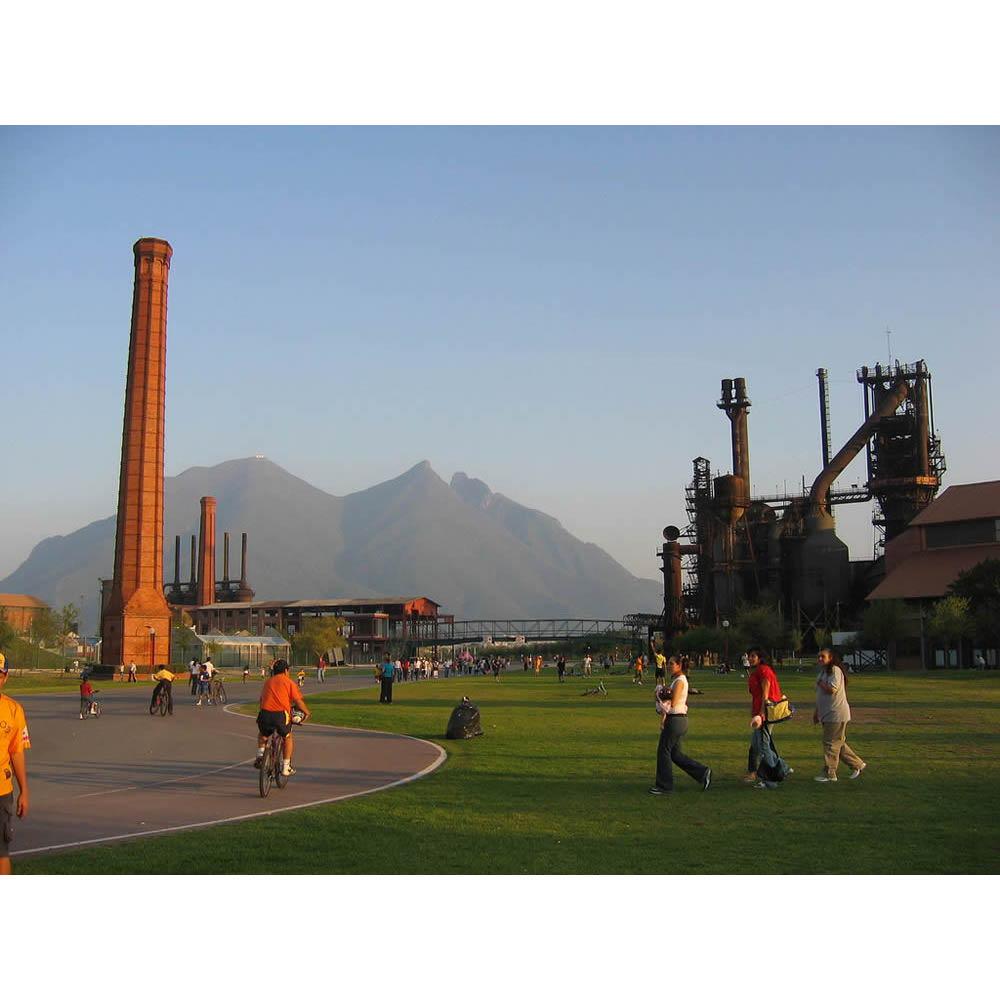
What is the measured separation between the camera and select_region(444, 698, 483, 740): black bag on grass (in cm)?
1984

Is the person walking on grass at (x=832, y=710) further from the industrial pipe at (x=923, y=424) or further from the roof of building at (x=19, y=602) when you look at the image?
the roof of building at (x=19, y=602)

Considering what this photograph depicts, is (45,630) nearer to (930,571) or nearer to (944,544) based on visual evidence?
(930,571)

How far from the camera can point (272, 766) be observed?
13023 millimetres

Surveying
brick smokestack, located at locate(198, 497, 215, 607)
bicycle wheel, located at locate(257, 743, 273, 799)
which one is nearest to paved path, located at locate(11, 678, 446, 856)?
bicycle wheel, located at locate(257, 743, 273, 799)

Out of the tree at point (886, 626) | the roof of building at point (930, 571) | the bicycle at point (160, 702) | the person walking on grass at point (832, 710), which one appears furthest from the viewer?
the roof of building at point (930, 571)

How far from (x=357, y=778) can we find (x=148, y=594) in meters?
61.4

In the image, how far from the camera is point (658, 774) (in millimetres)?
12359

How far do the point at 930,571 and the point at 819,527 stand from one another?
19031mm

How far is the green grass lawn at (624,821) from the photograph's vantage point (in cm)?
843

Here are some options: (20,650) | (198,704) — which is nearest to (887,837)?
(198,704)

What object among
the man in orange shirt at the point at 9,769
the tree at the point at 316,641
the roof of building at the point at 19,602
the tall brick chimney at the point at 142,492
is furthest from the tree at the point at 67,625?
the man in orange shirt at the point at 9,769

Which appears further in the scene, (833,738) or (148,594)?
(148,594)

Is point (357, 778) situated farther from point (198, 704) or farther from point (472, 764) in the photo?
point (198, 704)

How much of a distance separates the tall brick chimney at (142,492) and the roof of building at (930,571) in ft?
156
